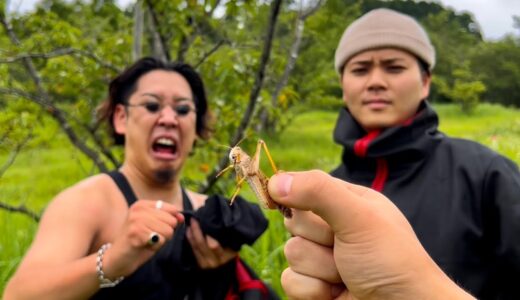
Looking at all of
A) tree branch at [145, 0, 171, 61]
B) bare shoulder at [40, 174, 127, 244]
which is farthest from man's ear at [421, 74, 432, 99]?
tree branch at [145, 0, 171, 61]

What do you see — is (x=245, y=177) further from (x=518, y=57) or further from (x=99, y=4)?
(x=518, y=57)

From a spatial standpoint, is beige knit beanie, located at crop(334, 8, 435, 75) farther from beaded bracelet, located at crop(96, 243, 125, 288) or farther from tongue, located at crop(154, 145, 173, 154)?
beaded bracelet, located at crop(96, 243, 125, 288)

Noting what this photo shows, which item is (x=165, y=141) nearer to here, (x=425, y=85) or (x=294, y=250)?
(x=425, y=85)

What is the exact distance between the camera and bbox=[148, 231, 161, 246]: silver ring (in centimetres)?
189

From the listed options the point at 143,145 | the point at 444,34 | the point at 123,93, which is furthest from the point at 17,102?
the point at 444,34

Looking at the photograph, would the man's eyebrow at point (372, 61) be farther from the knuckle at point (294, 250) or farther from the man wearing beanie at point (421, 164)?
the knuckle at point (294, 250)

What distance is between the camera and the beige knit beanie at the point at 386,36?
201 cm

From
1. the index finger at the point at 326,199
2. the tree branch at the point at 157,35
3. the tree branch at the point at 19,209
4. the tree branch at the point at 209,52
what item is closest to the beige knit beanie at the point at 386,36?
the index finger at the point at 326,199

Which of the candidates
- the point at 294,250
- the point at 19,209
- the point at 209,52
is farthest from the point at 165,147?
the point at 294,250

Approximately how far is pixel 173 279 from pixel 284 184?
1.37 meters

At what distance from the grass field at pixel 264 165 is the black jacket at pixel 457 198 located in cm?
112

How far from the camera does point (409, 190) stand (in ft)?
6.20

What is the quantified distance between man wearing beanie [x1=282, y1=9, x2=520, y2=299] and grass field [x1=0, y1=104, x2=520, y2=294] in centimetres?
110

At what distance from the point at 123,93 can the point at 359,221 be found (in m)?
2.03
